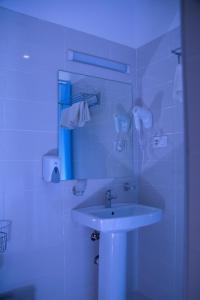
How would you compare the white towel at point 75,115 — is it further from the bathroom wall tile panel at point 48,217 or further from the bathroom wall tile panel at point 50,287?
the bathroom wall tile panel at point 50,287

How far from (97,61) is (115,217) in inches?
48.4

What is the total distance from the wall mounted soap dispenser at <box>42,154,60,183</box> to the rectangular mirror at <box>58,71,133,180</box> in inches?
6.2

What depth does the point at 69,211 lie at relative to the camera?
1.76m

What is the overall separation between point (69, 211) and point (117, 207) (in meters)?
0.38

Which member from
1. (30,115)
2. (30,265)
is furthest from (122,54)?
(30,265)

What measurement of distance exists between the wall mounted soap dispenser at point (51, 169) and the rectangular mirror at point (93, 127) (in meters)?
0.16

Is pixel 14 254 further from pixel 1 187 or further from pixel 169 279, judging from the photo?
pixel 169 279

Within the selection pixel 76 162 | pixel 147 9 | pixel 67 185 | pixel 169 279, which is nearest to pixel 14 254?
pixel 67 185

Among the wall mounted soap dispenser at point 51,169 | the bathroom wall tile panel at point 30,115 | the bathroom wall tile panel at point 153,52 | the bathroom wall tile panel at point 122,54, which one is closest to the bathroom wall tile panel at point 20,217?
the wall mounted soap dispenser at point 51,169

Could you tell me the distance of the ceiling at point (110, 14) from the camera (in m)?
1.53

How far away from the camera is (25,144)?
1590 mm

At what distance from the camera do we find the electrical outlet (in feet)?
6.15

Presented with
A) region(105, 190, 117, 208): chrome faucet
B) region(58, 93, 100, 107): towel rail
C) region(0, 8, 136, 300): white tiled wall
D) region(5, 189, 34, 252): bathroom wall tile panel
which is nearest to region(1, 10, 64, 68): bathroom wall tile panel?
region(0, 8, 136, 300): white tiled wall

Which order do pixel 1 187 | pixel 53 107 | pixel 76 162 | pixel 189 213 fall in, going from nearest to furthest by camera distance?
pixel 189 213, pixel 1 187, pixel 53 107, pixel 76 162
